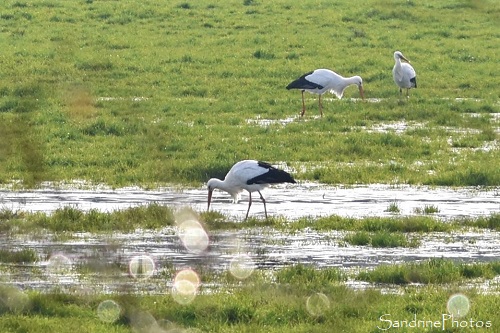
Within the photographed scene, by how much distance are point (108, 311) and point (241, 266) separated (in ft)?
8.53

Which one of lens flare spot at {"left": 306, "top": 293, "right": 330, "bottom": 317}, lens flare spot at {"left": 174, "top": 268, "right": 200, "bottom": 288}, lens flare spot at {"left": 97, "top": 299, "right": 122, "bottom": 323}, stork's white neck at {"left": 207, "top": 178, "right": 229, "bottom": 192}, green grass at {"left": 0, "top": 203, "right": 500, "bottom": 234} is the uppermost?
lens flare spot at {"left": 97, "top": 299, "right": 122, "bottom": 323}

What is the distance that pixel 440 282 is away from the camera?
848 cm

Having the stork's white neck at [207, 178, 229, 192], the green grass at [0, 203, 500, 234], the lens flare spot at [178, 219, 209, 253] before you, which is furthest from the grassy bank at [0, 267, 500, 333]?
the stork's white neck at [207, 178, 229, 192]

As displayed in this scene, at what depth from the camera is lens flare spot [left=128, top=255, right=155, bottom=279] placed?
8561 millimetres

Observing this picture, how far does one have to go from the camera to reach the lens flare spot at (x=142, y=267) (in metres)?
8.56

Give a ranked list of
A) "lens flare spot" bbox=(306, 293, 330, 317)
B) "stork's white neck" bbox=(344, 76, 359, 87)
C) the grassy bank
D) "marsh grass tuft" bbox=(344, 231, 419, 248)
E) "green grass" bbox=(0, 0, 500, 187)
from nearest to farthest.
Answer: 1. the grassy bank
2. "lens flare spot" bbox=(306, 293, 330, 317)
3. "green grass" bbox=(0, 0, 500, 187)
4. "marsh grass tuft" bbox=(344, 231, 419, 248)
5. "stork's white neck" bbox=(344, 76, 359, 87)

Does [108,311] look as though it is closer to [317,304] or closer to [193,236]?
[317,304]

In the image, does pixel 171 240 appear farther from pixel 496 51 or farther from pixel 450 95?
pixel 496 51

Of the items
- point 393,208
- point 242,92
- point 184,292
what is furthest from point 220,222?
point 242,92

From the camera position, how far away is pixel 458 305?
7418mm

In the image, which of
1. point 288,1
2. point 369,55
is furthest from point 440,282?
point 288,1

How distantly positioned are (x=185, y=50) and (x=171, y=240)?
762 inches

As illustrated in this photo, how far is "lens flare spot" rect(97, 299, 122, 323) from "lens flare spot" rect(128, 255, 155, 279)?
101cm

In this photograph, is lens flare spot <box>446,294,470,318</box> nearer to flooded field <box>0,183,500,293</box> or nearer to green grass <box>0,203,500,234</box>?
flooded field <box>0,183,500,293</box>
